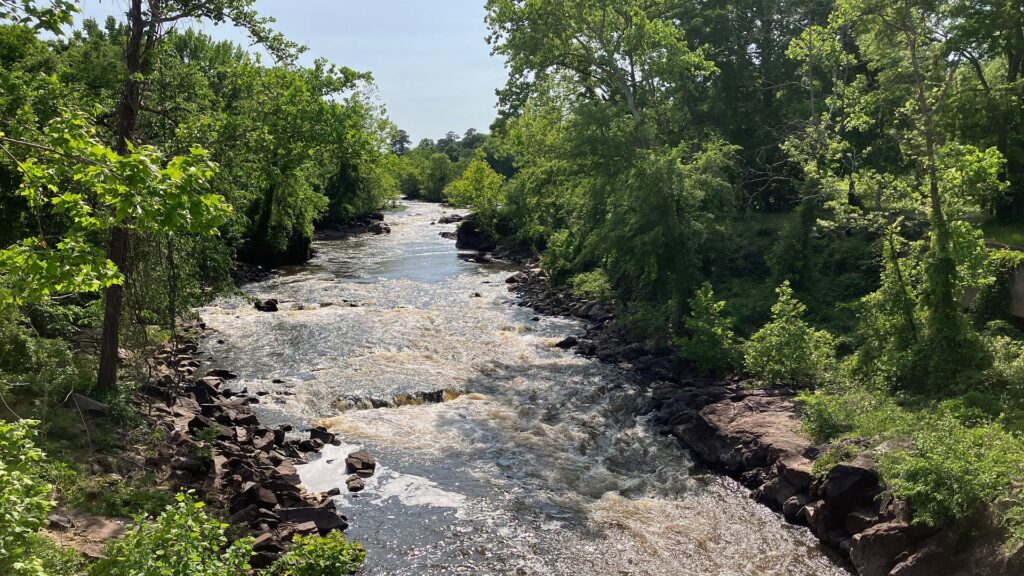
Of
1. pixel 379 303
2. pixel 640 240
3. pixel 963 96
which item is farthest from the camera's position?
pixel 379 303

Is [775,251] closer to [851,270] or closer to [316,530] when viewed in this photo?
[851,270]

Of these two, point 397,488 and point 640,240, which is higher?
point 640,240

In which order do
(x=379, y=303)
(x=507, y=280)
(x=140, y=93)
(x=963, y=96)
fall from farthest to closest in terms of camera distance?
1. (x=507, y=280)
2. (x=379, y=303)
3. (x=963, y=96)
4. (x=140, y=93)

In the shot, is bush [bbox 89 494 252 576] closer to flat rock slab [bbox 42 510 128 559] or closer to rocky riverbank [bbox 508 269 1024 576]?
flat rock slab [bbox 42 510 128 559]

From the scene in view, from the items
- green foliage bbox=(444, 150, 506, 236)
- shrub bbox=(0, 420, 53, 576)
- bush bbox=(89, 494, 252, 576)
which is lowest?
bush bbox=(89, 494, 252, 576)

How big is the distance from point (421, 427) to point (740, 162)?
23148 millimetres

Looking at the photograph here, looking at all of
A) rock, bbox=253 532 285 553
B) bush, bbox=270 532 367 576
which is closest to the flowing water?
rock, bbox=253 532 285 553

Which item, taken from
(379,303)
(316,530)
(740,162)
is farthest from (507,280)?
(316,530)

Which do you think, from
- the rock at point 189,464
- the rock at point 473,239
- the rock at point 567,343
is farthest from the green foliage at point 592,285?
the rock at point 189,464

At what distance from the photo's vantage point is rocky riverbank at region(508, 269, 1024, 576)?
1055 cm

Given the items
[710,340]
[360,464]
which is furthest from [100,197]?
[710,340]

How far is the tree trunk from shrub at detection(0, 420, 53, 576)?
21.2 ft

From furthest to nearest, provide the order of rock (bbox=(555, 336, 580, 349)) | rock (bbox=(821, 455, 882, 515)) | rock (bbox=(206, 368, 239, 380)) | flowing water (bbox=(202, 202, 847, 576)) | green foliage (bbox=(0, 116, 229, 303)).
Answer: rock (bbox=(555, 336, 580, 349)) < rock (bbox=(206, 368, 239, 380)) < rock (bbox=(821, 455, 882, 515)) < flowing water (bbox=(202, 202, 847, 576)) < green foliage (bbox=(0, 116, 229, 303))

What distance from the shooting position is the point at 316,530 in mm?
12359
